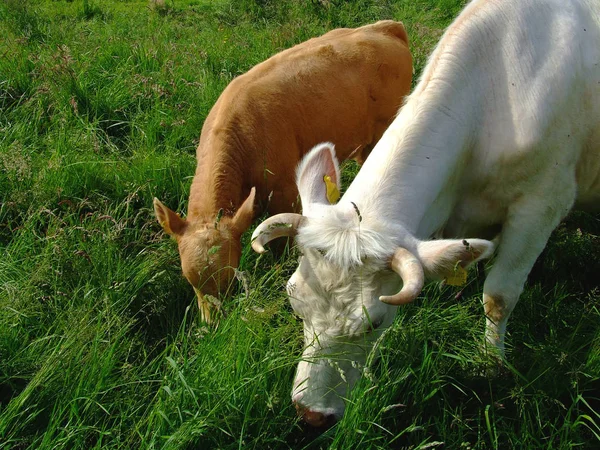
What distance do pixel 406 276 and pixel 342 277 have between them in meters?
0.32

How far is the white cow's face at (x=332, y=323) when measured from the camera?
2.40 meters

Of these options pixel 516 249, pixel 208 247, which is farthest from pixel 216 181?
pixel 516 249

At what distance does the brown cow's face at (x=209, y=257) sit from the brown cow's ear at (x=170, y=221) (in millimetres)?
56

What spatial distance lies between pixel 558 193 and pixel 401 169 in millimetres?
964

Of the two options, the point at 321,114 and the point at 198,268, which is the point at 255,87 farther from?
the point at 198,268

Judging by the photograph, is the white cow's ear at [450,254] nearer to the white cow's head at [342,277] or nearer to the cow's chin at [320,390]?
the white cow's head at [342,277]

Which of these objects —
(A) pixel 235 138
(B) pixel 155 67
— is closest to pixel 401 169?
(A) pixel 235 138

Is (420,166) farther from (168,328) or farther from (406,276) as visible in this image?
(168,328)

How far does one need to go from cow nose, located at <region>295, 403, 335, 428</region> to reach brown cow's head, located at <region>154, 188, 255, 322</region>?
2.94 ft

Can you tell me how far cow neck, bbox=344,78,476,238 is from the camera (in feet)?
8.31

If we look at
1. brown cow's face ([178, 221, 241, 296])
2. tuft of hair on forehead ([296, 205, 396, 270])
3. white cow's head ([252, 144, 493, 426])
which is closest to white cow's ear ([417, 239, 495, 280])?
white cow's head ([252, 144, 493, 426])

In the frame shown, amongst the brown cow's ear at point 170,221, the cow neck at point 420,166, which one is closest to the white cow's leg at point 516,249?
the cow neck at point 420,166

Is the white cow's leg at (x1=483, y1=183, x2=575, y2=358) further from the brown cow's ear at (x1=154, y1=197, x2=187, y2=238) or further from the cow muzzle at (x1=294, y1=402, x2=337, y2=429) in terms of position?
the brown cow's ear at (x1=154, y1=197, x2=187, y2=238)

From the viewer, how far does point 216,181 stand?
151 inches
